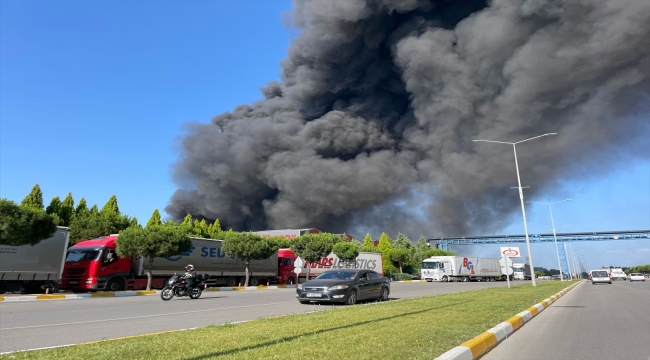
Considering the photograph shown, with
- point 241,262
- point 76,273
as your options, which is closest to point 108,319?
point 76,273

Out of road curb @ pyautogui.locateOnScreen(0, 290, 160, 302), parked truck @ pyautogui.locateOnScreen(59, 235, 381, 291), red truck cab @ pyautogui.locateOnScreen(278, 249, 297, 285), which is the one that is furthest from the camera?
red truck cab @ pyautogui.locateOnScreen(278, 249, 297, 285)

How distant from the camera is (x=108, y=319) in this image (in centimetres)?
A: 1015

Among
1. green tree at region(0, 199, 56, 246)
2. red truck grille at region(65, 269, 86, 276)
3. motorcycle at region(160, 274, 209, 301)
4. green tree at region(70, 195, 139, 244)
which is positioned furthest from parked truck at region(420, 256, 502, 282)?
green tree at region(0, 199, 56, 246)

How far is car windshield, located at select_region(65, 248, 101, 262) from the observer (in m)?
21.8

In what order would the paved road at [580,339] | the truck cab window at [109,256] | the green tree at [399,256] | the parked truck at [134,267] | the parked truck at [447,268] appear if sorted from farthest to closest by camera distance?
the green tree at [399,256] < the parked truck at [447,268] < the truck cab window at [109,256] < the parked truck at [134,267] < the paved road at [580,339]

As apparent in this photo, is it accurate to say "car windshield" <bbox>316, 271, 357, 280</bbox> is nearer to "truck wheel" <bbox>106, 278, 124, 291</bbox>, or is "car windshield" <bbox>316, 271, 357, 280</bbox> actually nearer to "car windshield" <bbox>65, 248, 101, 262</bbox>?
"car windshield" <bbox>65, 248, 101, 262</bbox>

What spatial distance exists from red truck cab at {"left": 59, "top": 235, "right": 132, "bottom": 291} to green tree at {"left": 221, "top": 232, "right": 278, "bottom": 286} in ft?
27.6

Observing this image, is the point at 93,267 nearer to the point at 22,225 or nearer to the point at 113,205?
the point at 22,225

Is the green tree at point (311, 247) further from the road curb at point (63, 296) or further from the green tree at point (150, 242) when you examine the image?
the road curb at point (63, 296)

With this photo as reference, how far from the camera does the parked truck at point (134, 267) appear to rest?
21625 mm

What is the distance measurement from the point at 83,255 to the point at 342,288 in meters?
15.1

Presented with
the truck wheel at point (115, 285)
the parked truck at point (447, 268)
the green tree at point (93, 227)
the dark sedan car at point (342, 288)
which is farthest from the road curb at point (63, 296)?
the parked truck at point (447, 268)

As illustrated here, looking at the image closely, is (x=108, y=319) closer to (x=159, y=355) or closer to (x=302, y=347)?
(x=159, y=355)

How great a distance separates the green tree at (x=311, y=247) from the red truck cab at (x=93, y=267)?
65.2 ft
